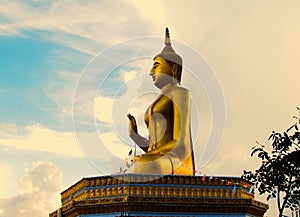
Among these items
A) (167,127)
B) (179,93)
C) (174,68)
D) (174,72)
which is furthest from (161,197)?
(174,68)

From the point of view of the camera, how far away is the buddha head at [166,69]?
24.1 metres

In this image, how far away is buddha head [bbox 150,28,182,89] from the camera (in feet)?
79.1

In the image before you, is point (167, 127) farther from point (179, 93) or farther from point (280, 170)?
point (280, 170)

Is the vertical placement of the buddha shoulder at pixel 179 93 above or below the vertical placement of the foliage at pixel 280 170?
above

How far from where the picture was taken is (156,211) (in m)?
18.7

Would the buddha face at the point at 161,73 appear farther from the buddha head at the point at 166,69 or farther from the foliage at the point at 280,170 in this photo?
the foliage at the point at 280,170

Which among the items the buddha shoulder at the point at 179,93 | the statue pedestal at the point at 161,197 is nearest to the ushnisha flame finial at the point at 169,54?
the buddha shoulder at the point at 179,93

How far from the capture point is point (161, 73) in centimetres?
2419

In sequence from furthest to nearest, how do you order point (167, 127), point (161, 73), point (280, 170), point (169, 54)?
1. point (169, 54)
2. point (161, 73)
3. point (167, 127)
4. point (280, 170)

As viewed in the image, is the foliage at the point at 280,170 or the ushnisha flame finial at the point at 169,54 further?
the ushnisha flame finial at the point at 169,54

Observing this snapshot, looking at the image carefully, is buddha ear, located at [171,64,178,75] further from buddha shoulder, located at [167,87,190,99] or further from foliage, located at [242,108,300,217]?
foliage, located at [242,108,300,217]

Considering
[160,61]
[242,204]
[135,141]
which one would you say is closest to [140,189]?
[242,204]

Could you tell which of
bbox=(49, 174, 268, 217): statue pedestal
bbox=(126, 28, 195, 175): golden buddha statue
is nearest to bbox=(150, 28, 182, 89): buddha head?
bbox=(126, 28, 195, 175): golden buddha statue

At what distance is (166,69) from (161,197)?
23.5 ft
